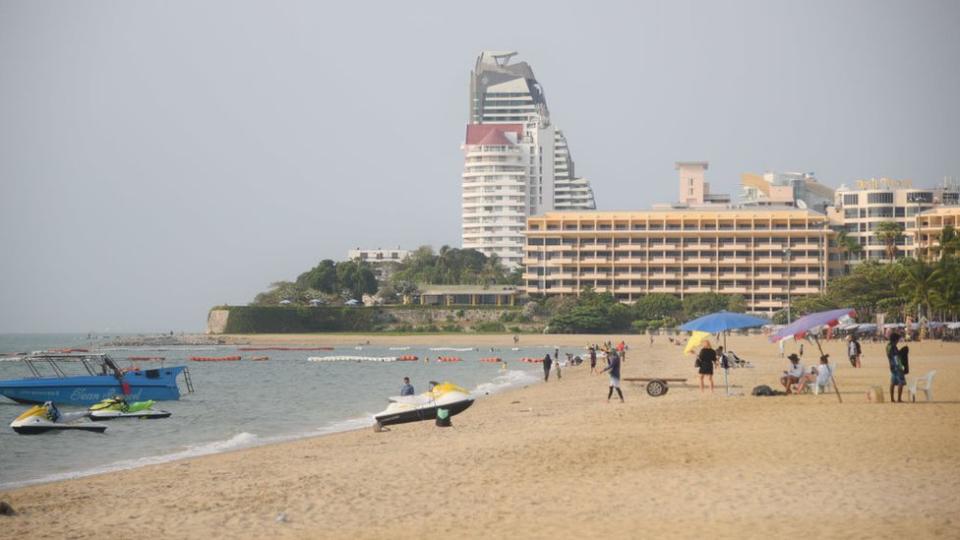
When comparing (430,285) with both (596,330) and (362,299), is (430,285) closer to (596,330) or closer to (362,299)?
(362,299)

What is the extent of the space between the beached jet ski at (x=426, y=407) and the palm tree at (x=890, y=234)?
12039 centimetres

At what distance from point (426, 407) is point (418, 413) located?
286mm

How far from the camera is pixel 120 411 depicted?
37438 millimetres

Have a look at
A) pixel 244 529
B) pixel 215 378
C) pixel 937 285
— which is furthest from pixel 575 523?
pixel 937 285

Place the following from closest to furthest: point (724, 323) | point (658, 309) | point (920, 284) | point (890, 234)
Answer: point (724, 323)
point (920, 284)
point (658, 309)
point (890, 234)

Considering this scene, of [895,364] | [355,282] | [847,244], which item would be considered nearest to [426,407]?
[895,364]

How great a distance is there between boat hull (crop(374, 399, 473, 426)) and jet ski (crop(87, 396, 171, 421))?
11636 mm

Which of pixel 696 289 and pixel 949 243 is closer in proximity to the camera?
pixel 949 243

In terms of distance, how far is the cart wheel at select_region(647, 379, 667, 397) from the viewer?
34241 mm

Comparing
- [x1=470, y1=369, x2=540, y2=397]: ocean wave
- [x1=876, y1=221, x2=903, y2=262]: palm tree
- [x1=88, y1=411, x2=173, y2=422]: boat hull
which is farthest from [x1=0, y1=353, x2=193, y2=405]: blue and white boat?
[x1=876, y1=221, x2=903, y2=262]: palm tree

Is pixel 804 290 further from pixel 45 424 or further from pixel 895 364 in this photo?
pixel 45 424

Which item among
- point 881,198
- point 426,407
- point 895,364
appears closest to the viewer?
point 895,364

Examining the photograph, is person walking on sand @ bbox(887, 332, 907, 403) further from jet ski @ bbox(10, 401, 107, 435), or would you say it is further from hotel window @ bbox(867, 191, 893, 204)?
hotel window @ bbox(867, 191, 893, 204)

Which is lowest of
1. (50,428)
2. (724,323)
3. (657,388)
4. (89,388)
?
(50,428)
